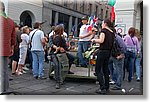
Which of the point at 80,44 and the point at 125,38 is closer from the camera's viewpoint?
the point at 125,38

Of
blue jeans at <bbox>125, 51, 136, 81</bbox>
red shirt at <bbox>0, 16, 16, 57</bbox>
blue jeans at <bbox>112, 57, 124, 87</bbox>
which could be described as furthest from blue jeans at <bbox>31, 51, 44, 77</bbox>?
blue jeans at <bbox>125, 51, 136, 81</bbox>

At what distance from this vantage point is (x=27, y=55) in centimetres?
372

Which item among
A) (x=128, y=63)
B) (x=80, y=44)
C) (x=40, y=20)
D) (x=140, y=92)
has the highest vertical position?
(x=40, y=20)

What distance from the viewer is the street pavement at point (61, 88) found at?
2895 millimetres

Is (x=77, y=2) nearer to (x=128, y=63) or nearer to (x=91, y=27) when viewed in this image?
(x=91, y=27)

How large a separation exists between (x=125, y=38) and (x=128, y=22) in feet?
1.48

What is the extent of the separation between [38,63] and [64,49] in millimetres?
584

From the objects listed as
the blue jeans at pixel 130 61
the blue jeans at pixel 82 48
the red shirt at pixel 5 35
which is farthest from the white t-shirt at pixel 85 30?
the red shirt at pixel 5 35

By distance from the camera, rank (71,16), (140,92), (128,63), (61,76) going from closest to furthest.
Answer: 1. (140,92)
2. (71,16)
3. (61,76)
4. (128,63)

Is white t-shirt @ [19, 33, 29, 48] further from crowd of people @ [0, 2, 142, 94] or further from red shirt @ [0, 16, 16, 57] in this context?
Answer: red shirt @ [0, 16, 16, 57]

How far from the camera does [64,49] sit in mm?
3346

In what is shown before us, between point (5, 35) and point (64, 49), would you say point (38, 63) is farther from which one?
point (5, 35)

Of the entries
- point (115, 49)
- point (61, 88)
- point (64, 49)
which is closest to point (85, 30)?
point (64, 49)

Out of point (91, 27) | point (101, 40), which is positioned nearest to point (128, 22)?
point (101, 40)
